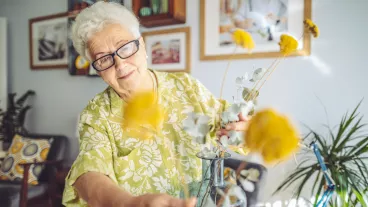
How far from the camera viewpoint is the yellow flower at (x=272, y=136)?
36 centimetres

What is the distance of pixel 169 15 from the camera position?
240 cm

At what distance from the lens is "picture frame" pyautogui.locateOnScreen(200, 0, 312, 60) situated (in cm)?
213

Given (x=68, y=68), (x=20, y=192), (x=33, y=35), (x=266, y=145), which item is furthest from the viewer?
(x=33, y=35)

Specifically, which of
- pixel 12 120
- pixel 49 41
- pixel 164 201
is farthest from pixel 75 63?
pixel 164 201

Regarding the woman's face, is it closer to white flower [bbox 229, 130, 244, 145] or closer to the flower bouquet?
the flower bouquet

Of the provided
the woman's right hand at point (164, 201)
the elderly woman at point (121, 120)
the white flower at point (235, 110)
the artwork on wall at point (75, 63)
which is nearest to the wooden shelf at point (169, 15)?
the artwork on wall at point (75, 63)

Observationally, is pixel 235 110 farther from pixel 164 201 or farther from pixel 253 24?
pixel 253 24

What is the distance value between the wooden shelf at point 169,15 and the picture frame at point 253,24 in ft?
0.55

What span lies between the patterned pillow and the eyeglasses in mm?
2587

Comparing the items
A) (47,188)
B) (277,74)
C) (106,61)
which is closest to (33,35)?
(47,188)

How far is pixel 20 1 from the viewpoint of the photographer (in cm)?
393

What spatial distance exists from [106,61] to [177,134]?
0.30 meters

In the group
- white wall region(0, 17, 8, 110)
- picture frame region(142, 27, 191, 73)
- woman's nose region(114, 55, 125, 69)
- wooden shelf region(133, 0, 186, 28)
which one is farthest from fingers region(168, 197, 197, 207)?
white wall region(0, 17, 8, 110)

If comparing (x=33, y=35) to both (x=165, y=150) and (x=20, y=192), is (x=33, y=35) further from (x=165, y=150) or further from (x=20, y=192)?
(x=165, y=150)
